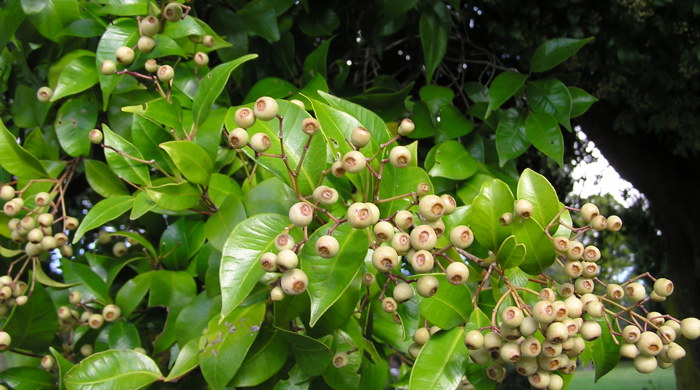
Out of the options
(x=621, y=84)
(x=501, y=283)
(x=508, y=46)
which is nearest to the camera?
(x=501, y=283)

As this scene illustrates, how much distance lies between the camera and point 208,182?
98 cm

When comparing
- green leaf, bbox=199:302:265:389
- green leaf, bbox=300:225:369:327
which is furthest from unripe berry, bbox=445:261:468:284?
green leaf, bbox=199:302:265:389

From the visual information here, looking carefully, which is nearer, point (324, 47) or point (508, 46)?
point (324, 47)

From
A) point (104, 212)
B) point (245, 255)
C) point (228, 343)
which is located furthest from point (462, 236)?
point (104, 212)

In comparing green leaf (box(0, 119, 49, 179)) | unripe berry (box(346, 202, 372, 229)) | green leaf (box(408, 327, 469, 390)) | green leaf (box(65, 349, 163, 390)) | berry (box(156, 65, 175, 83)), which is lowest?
green leaf (box(65, 349, 163, 390))

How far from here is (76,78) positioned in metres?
1.10

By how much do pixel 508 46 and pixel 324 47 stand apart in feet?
3.13

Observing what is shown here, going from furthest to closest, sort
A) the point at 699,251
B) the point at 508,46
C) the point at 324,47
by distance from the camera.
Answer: the point at 699,251, the point at 508,46, the point at 324,47

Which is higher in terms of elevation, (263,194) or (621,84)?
(263,194)

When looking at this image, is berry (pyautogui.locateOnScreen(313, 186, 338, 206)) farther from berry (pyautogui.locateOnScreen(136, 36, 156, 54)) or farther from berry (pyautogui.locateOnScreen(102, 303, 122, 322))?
berry (pyautogui.locateOnScreen(102, 303, 122, 322))

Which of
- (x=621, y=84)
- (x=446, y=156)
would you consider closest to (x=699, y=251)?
(x=621, y=84)

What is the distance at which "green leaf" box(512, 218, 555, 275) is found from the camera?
2.57 ft

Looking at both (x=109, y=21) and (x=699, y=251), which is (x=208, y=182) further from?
(x=699, y=251)

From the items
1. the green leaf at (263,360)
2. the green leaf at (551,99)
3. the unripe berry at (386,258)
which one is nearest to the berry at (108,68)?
the green leaf at (263,360)
